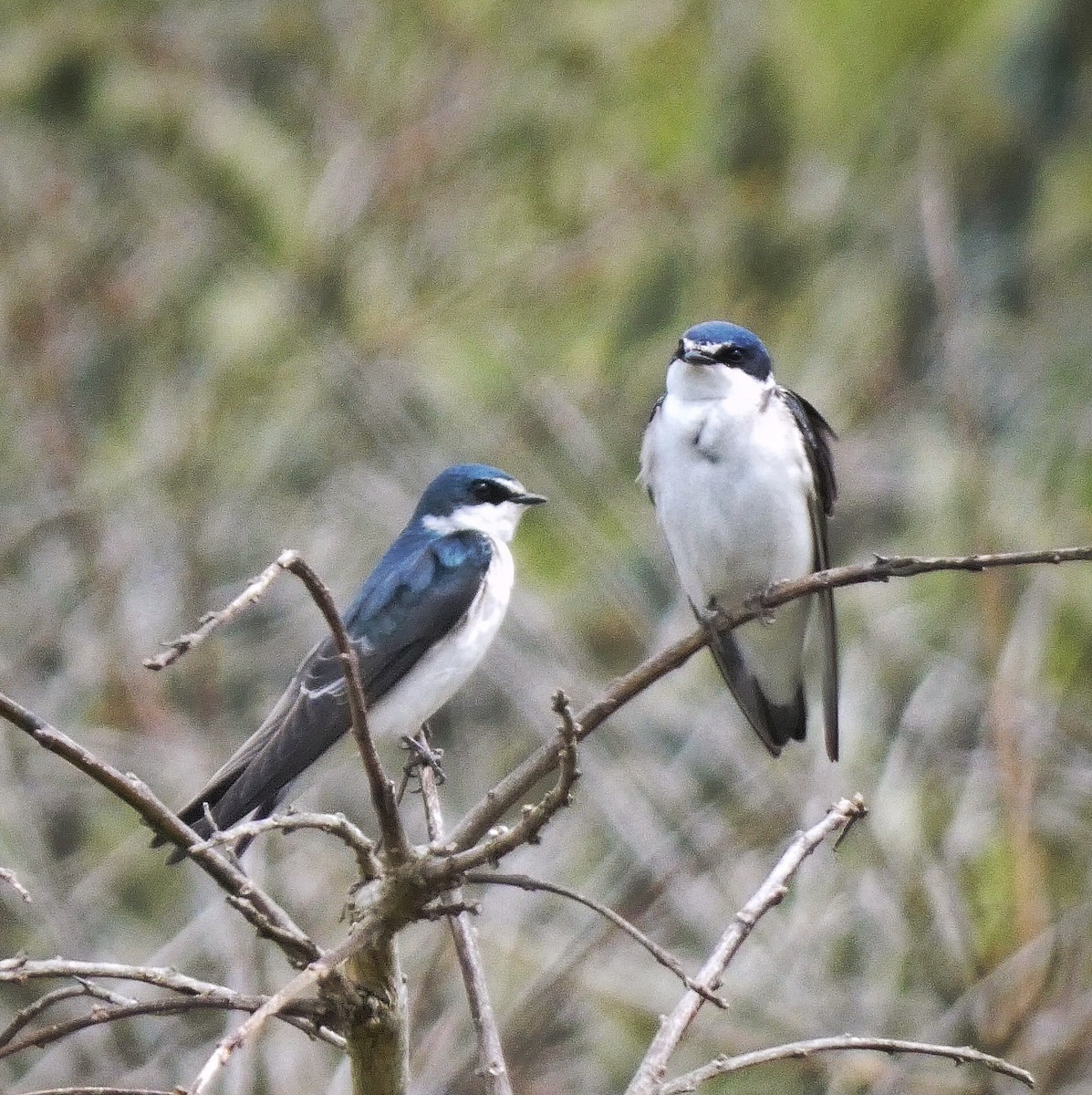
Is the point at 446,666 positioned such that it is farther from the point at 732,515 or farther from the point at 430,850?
the point at 430,850

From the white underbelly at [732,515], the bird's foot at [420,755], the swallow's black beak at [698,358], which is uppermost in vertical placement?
the swallow's black beak at [698,358]

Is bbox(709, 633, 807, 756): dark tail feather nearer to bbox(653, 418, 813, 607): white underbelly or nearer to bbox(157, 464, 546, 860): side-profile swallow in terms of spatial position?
bbox(653, 418, 813, 607): white underbelly

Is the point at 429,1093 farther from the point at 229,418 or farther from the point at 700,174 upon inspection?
the point at 700,174

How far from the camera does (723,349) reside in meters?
3.29

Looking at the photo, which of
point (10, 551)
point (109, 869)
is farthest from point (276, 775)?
point (10, 551)

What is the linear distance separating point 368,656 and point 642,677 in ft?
5.36

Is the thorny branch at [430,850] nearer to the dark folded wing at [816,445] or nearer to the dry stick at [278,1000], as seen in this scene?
the dry stick at [278,1000]

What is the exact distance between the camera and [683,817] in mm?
3668

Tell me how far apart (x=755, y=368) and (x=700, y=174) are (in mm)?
3788

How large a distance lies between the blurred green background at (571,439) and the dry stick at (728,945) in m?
0.72

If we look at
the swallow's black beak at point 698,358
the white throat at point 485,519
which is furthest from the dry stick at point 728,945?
the white throat at point 485,519

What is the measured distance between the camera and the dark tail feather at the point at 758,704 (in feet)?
11.3

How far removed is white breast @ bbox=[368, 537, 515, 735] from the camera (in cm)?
344

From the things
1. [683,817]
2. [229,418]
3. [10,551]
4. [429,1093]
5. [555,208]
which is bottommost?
[429,1093]
